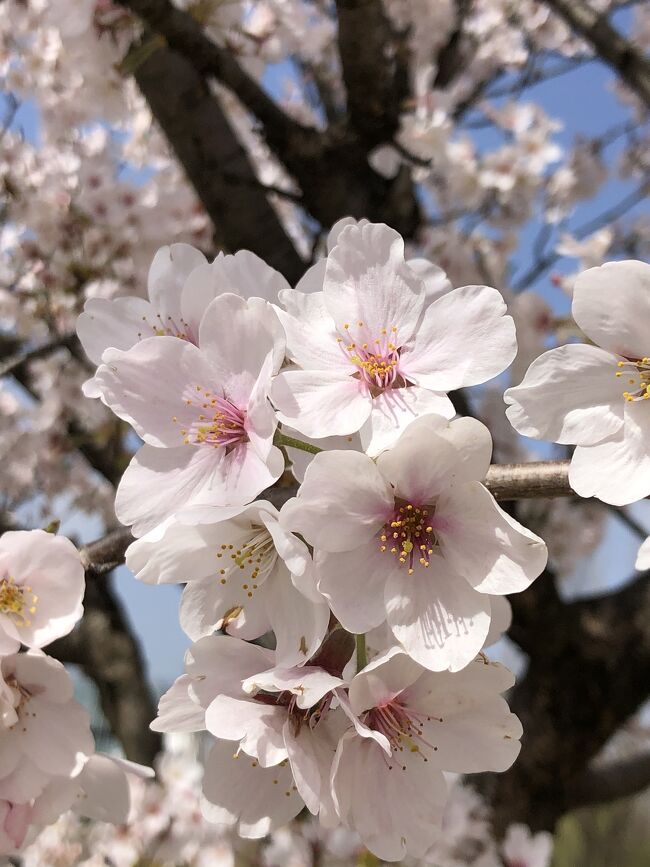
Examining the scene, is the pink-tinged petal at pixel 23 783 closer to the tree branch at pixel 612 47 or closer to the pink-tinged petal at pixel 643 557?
the pink-tinged petal at pixel 643 557

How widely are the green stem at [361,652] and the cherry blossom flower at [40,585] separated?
0.89 ft

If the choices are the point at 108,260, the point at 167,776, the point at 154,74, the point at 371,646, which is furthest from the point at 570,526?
the point at 371,646

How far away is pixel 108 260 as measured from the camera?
7.94 ft

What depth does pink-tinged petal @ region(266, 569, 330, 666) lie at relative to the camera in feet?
1.95

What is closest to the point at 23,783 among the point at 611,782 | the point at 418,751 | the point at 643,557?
the point at 418,751

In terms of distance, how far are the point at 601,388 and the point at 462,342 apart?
12 centimetres

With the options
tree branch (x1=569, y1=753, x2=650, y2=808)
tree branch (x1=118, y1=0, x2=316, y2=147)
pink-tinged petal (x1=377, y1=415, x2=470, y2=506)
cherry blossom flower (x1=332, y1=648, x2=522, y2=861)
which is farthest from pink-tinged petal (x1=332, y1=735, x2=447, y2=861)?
tree branch (x1=569, y1=753, x2=650, y2=808)

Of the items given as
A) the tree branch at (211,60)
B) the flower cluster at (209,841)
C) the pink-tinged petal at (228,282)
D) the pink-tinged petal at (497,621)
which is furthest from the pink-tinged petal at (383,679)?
the flower cluster at (209,841)

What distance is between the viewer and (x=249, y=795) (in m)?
0.71

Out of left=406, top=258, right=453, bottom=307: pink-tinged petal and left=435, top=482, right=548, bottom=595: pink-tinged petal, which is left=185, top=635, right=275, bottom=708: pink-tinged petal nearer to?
left=435, top=482, right=548, bottom=595: pink-tinged petal

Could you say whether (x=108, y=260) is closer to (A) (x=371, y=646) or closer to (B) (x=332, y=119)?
(B) (x=332, y=119)

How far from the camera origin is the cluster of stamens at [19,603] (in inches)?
28.3

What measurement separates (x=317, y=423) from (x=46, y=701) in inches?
15.8

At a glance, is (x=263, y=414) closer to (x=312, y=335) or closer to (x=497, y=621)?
(x=312, y=335)
